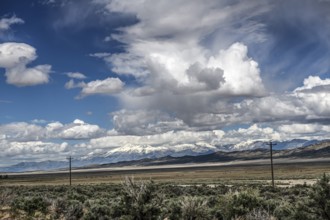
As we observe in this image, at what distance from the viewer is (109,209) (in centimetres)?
1875

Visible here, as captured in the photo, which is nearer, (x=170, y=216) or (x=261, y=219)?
(x=261, y=219)

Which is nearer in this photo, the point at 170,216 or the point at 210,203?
the point at 170,216

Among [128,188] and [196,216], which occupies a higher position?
[128,188]

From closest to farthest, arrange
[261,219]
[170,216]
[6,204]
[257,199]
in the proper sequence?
[261,219]
[170,216]
[257,199]
[6,204]

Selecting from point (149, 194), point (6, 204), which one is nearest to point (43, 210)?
point (6, 204)

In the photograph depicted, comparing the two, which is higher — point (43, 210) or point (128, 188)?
point (128, 188)

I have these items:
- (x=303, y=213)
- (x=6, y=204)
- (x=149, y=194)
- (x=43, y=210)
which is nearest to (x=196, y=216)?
(x=149, y=194)

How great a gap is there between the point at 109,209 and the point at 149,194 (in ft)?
13.8

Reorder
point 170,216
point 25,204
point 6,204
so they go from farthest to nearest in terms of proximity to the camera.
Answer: point 6,204, point 25,204, point 170,216

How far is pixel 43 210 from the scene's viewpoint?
25.0 m

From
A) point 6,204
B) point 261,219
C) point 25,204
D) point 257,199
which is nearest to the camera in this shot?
point 261,219

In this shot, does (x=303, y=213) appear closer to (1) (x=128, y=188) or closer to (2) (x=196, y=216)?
(2) (x=196, y=216)

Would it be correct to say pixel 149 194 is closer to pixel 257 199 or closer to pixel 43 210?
pixel 257 199

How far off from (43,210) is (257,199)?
13.8 meters
